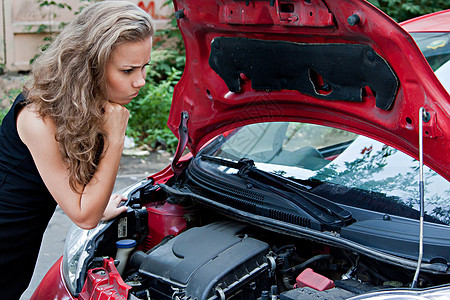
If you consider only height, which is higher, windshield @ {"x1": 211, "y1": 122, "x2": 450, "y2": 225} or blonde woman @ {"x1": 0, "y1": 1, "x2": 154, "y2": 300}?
blonde woman @ {"x1": 0, "y1": 1, "x2": 154, "y2": 300}

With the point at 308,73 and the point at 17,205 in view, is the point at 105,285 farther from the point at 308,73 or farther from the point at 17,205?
the point at 308,73

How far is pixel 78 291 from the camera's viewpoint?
7.73 ft

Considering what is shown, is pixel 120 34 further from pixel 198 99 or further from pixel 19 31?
pixel 19 31

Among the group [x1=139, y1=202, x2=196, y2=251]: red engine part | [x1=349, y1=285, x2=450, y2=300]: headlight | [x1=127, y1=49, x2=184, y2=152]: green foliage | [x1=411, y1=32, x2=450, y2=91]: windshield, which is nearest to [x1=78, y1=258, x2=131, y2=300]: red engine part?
[x1=139, y1=202, x2=196, y2=251]: red engine part

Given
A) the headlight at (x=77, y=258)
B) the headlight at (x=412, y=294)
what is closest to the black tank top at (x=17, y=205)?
the headlight at (x=77, y=258)

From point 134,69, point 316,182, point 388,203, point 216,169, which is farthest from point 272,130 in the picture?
point 134,69

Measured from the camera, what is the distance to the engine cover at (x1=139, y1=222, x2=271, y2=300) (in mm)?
2088

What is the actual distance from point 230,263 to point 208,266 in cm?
9

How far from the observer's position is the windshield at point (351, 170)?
221 centimetres

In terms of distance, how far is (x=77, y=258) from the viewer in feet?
8.10

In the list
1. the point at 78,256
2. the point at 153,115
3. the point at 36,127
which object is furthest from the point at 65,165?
the point at 153,115

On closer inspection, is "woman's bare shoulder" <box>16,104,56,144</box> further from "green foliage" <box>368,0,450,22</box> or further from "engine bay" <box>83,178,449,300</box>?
"green foliage" <box>368,0,450,22</box>

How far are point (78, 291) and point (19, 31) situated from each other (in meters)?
6.28

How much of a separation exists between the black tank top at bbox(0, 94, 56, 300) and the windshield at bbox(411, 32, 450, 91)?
6.11ft
